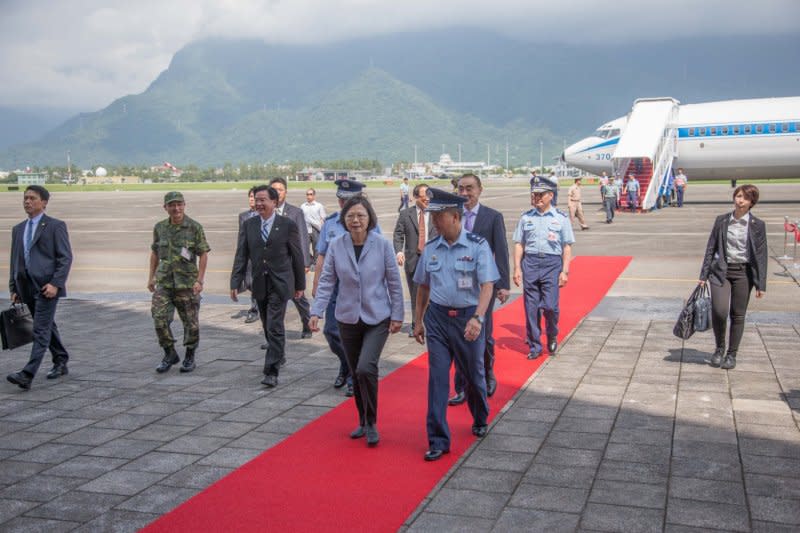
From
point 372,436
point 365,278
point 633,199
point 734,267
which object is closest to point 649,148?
point 633,199

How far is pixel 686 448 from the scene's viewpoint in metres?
5.67

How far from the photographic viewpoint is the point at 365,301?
5.98 metres

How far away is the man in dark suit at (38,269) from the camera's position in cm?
773

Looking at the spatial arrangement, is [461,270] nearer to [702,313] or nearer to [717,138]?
[702,313]

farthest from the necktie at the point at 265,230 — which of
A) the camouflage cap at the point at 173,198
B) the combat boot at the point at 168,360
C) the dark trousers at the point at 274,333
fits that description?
the combat boot at the point at 168,360

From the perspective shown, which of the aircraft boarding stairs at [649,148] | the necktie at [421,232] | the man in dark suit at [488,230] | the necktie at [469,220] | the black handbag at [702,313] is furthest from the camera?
the aircraft boarding stairs at [649,148]

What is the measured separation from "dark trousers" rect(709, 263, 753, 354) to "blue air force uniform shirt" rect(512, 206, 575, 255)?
62.5 inches

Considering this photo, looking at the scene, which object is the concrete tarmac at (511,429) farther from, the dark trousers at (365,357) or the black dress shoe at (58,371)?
the dark trousers at (365,357)

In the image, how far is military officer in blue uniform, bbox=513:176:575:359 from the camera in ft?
27.9

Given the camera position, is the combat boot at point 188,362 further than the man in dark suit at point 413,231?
No

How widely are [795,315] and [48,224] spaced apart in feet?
30.7

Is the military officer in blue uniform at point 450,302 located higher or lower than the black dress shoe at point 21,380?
higher

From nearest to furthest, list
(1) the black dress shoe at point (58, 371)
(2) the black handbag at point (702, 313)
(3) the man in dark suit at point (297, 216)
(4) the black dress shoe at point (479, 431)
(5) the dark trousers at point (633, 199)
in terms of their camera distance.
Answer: (4) the black dress shoe at point (479, 431)
(2) the black handbag at point (702, 313)
(1) the black dress shoe at point (58, 371)
(3) the man in dark suit at point (297, 216)
(5) the dark trousers at point (633, 199)

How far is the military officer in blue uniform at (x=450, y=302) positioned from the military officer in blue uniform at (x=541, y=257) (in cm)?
277
